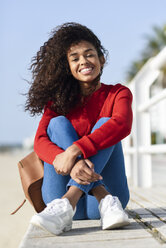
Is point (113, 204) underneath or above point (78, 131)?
underneath

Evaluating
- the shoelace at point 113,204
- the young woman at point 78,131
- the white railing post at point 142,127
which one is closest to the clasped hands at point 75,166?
the young woman at point 78,131

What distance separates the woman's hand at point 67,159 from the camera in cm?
159

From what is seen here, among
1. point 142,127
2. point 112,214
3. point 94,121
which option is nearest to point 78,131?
point 94,121

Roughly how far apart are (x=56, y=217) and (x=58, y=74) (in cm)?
90

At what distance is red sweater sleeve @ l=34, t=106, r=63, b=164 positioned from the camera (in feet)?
5.58

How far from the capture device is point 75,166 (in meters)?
1.59

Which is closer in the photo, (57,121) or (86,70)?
(57,121)

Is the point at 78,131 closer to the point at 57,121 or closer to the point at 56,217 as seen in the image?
the point at 57,121

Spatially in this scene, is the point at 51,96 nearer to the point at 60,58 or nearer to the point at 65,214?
the point at 60,58

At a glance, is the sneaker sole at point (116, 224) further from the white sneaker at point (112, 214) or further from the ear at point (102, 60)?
the ear at point (102, 60)

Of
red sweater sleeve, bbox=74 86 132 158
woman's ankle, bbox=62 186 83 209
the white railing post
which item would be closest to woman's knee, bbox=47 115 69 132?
red sweater sleeve, bbox=74 86 132 158

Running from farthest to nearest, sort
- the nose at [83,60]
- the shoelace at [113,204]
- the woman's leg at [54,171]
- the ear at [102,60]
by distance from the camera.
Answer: the ear at [102,60] < the nose at [83,60] < the woman's leg at [54,171] < the shoelace at [113,204]

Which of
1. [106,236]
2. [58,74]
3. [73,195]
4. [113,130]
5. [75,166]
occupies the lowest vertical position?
[106,236]

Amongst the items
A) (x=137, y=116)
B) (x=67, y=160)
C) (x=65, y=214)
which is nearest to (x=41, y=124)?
(x=67, y=160)
